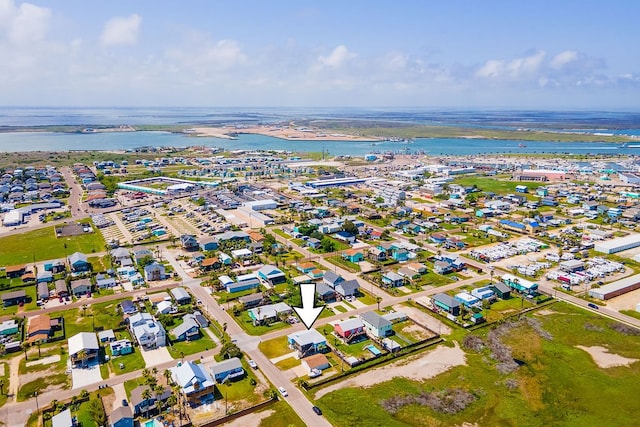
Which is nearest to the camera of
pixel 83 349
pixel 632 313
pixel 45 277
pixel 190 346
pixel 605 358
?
pixel 83 349

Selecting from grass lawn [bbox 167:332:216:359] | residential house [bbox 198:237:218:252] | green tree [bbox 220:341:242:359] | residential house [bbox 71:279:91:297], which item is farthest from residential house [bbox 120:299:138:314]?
residential house [bbox 198:237:218:252]

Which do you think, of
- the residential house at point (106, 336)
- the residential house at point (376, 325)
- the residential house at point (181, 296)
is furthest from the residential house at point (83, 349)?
the residential house at point (376, 325)

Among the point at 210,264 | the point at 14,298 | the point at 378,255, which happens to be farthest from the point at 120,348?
the point at 378,255

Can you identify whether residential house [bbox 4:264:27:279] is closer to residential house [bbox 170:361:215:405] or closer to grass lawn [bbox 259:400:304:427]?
residential house [bbox 170:361:215:405]

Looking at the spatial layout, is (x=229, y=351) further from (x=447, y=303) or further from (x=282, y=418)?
(x=447, y=303)

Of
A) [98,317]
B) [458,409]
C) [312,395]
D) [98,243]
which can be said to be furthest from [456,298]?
[98,243]

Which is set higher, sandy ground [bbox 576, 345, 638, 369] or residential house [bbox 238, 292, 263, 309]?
residential house [bbox 238, 292, 263, 309]

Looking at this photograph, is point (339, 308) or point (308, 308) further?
point (339, 308)
